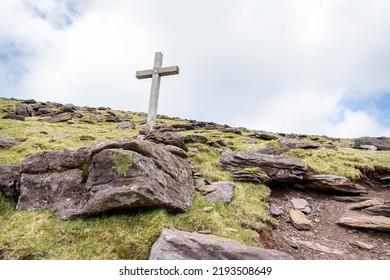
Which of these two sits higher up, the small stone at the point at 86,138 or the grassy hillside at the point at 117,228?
the small stone at the point at 86,138

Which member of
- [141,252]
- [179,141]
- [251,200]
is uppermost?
[179,141]

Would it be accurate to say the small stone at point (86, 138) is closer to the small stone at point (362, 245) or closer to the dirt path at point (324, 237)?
the dirt path at point (324, 237)

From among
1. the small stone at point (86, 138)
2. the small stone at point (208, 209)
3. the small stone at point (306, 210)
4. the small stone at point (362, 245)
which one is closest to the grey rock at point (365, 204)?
the small stone at point (306, 210)

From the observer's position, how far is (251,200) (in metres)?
11.1

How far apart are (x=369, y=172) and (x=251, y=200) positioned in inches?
343

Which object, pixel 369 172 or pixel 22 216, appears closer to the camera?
pixel 22 216

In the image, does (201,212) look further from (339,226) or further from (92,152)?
(339,226)

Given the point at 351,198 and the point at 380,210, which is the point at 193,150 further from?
the point at 380,210

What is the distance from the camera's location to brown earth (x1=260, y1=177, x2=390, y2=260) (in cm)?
870

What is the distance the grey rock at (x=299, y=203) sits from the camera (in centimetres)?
1175

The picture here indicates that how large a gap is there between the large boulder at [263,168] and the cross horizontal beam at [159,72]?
25.1 ft

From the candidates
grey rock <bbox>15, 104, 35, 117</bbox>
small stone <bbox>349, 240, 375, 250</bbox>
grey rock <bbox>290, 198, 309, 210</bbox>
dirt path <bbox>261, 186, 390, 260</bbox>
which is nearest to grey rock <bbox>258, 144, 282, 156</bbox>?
dirt path <bbox>261, 186, 390, 260</bbox>

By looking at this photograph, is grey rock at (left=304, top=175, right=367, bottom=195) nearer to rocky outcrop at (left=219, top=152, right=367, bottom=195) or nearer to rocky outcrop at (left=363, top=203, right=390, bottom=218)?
rocky outcrop at (left=219, top=152, right=367, bottom=195)

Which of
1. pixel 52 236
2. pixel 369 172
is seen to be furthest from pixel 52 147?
pixel 369 172
